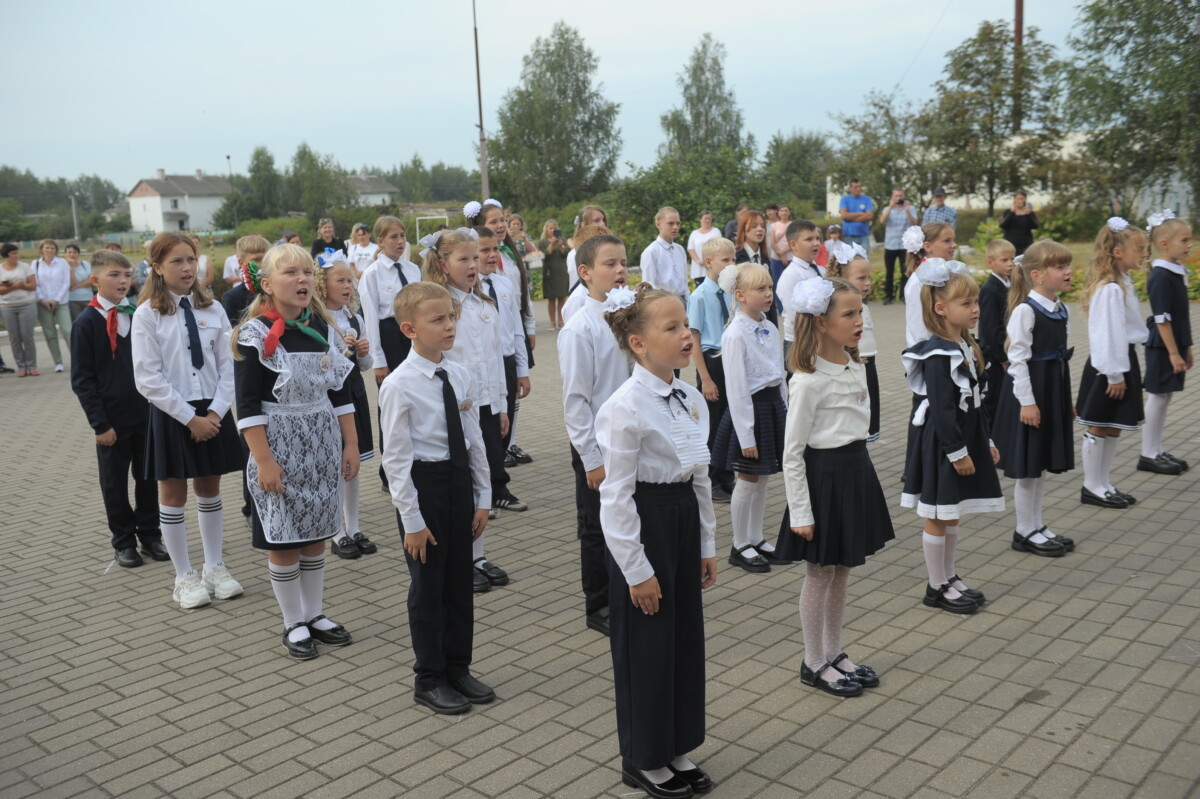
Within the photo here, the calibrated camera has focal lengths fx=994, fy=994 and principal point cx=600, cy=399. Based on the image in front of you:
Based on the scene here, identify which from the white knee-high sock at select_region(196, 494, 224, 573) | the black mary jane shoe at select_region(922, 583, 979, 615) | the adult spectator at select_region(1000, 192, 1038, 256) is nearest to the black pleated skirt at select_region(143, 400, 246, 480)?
the white knee-high sock at select_region(196, 494, 224, 573)

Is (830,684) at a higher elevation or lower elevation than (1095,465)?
lower

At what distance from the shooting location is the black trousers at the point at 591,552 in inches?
197

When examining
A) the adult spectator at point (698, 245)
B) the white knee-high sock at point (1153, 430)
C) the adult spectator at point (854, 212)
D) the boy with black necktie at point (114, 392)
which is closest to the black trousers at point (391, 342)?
the boy with black necktie at point (114, 392)

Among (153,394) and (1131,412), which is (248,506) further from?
(1131,412)

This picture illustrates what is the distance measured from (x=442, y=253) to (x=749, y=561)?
101 inches

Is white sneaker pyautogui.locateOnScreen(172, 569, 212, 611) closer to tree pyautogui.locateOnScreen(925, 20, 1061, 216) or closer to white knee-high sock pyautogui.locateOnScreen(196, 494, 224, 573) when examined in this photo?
white knee-high sock pyautogui.locateOnScreen(196, 494, 224, 573)

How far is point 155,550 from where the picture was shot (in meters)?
6.80

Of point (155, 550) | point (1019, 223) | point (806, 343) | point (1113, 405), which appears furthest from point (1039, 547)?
point (1019, 223)

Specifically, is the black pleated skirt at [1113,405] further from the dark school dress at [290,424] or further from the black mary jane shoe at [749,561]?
the dark school dress at [290,424]

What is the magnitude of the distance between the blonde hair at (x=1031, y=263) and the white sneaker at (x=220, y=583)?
500 centimetres

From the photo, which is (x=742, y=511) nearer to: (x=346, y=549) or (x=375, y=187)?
(x=346, y=549)

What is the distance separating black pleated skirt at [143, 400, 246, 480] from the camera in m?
5.70

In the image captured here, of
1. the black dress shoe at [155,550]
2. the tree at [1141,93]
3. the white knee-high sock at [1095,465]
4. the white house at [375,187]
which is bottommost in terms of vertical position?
the black dress shoe at [155,550]

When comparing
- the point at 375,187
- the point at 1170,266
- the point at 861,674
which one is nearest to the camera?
the point at 861,674
